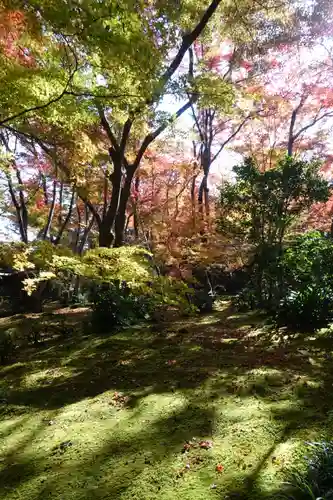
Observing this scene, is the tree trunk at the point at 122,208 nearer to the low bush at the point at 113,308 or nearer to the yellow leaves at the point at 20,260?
the low bush at the point at 113,308

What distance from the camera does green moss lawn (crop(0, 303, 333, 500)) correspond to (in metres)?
2.69

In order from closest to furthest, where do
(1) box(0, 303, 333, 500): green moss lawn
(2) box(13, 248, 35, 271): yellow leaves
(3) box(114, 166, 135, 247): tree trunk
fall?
(1) box(0, 303, 333, 500): green moss lawn < (2) box(13, 248, 35, 271): yellow leaves < (3) box(114, 166, 135, 247): tree trunk

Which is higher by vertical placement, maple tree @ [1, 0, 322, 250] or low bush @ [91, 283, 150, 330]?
maple tree @ [1, 0, 322, 250]

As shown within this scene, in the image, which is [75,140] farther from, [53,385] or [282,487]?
[282,487]

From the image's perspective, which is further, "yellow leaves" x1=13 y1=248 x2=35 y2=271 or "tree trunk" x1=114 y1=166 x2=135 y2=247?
"tree trunk" x1=114 y1=166 x2=135 y2=247

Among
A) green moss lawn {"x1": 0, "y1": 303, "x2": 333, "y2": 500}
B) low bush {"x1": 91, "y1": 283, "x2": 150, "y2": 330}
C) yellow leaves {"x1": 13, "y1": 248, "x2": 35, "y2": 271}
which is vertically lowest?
green moss lawn {"x1": 0, "y1": 303, "x2": 333, "y2": 500}

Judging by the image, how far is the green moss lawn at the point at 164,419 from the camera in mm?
2689

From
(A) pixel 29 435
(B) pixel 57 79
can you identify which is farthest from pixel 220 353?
(B) pixel 57 79

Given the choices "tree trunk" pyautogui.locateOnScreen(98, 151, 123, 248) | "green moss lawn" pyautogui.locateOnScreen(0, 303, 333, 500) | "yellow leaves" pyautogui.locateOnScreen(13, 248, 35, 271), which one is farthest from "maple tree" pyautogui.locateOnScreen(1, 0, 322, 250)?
"green moss lawn" pyautogui.locateOnScreen(0, 303, 333, 500)

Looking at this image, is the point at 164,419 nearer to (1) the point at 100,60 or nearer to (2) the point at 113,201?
(1) the point at 100,60

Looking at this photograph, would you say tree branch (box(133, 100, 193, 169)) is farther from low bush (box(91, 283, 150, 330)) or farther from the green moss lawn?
the green moss lawn

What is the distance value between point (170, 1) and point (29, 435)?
7.47 m

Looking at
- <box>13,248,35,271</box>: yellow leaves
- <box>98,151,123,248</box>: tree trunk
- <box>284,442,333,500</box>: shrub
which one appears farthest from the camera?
<box>98,151,123,248</box>: tree trunk

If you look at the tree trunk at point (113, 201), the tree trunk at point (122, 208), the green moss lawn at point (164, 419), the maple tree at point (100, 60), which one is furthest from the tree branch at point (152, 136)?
the green moss lawn at point (164, 419)
